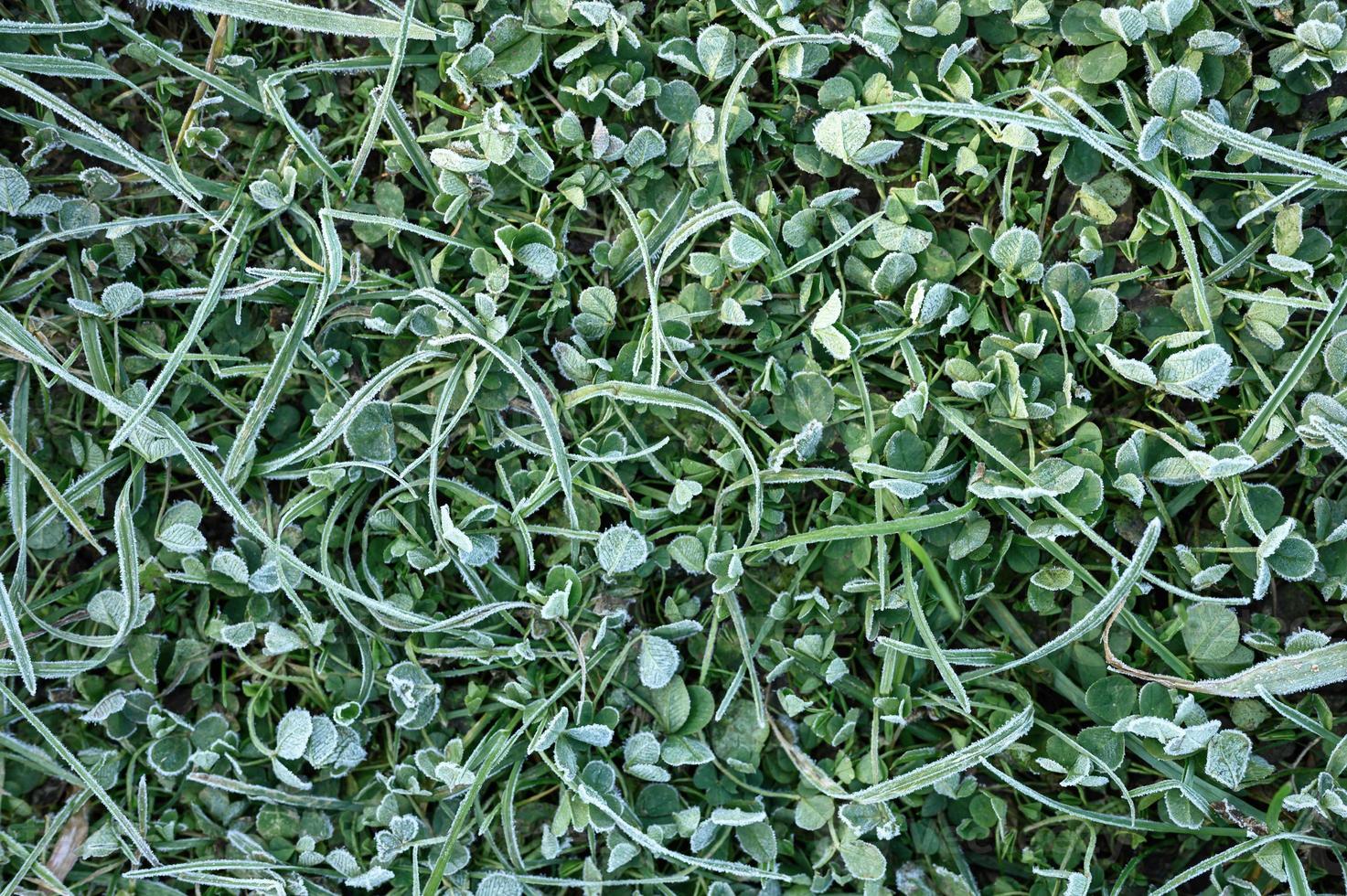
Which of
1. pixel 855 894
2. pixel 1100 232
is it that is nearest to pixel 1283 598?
pixel 1100 232

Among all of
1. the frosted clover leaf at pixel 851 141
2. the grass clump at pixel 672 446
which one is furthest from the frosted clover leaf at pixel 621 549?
the frosted clover leaf at pixel 851 141

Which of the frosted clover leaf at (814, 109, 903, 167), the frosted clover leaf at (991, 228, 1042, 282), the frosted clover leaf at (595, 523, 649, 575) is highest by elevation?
the frosted clover leaf at (814, 109, 903, 167)

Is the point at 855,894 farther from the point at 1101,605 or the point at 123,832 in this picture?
the point at 123,832

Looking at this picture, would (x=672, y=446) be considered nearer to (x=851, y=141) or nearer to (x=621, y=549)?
(x=621, y=549)

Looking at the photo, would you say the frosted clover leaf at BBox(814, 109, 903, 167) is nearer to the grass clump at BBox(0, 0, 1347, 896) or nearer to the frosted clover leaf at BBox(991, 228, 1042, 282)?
the grass clump at BBox(0, 0, 1347, 896)

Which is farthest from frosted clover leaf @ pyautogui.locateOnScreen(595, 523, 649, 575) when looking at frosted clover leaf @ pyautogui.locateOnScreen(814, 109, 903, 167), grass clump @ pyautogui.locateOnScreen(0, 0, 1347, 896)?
frosted clover leaf @ pyautogui.locateOnScreen(814, 109, 903, 167)

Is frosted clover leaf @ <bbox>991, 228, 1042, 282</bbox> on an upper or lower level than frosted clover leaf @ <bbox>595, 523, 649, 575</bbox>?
upper

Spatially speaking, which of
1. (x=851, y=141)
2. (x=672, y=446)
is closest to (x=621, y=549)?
(x=672, y=446)

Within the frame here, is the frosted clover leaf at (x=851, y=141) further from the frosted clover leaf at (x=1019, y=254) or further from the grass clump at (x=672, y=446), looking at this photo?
the frosted clover leaf at (x=1019, y=254)

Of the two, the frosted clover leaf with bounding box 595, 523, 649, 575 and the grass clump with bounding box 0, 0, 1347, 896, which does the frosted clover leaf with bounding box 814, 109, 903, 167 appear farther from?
the frosted clover leaf with bounding box 595, 523, 649, 575
